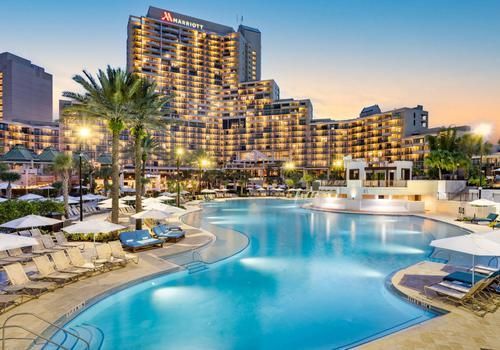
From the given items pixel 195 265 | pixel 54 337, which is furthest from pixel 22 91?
pixel 54 337

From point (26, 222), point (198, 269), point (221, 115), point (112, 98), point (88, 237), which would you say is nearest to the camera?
point (198, 269)

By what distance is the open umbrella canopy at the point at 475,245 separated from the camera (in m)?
8.72

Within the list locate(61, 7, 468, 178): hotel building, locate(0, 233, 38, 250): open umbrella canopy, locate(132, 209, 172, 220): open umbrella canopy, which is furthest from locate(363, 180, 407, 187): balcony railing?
locate(61, 7, 468, 178): hotel building

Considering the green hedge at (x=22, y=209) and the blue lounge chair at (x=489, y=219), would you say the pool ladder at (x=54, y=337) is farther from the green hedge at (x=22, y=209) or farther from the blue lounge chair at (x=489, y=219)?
the blue lounge chair at (x=489, y=219)

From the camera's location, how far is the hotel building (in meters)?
105

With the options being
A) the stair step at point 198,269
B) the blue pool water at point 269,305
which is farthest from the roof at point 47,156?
the stair step at point 198,269

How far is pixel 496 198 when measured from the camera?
29.1m

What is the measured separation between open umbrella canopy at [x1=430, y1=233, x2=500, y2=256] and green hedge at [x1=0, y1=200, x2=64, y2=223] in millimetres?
18453

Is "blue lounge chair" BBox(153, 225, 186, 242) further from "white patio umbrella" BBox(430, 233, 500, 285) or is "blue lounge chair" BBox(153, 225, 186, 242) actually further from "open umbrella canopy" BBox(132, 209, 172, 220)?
"white patio umbrella" BBox(430, 233, 500, 285)

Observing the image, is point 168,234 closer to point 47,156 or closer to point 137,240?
point 137,240

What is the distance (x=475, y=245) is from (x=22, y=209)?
1963cm

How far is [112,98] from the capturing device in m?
17.4

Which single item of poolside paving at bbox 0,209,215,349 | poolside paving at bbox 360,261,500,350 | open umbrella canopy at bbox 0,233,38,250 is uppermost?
open umbrella canopy at bbox 0,233,38,250

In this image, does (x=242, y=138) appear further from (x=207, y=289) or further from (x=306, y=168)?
(x=207, y=289)
